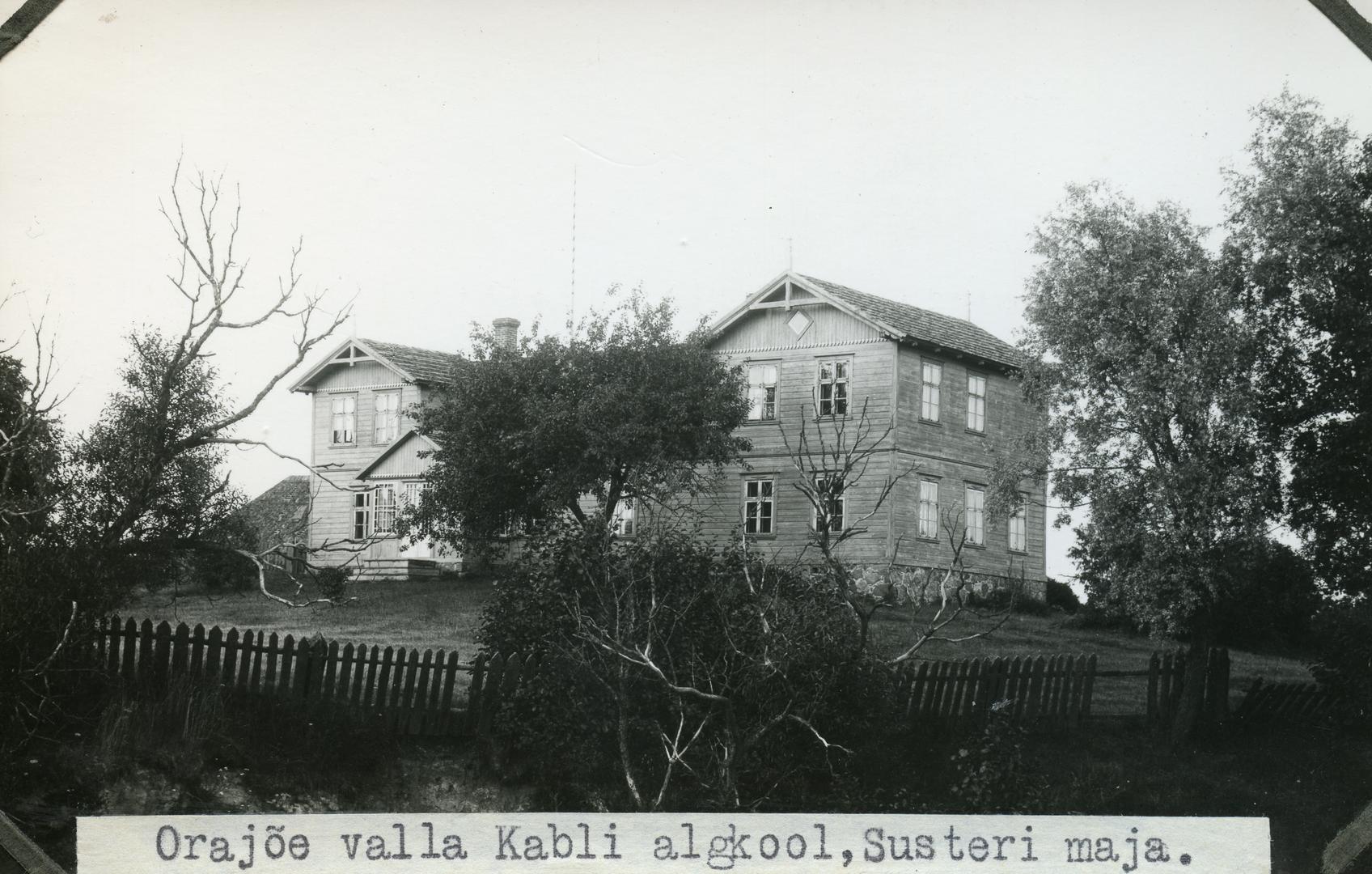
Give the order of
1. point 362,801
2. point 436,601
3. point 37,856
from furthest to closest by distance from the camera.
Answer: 1. point 436,601
2. point 362,801
3. point 37,856

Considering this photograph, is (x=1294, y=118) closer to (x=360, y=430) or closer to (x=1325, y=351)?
(x=1325, y=351)

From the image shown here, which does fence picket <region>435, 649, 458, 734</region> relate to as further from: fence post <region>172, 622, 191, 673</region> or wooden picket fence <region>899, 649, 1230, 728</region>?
wooden picket fence <region>899, 649, 1230, 728</region>

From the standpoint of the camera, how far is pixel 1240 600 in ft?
16.8

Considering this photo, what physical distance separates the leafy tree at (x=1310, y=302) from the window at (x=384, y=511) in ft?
12.6

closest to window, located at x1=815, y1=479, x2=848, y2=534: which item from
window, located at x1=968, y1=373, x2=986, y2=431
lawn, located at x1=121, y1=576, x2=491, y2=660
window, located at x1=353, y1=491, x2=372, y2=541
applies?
window, located at x1=968, y1=373, x2=986, y2=431

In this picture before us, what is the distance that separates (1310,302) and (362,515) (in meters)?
4.27

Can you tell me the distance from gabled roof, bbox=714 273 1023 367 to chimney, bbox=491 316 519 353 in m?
0.87

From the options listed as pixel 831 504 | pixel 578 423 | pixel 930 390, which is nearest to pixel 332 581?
pixel 578 423

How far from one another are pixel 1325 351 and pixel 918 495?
2039 millimetres

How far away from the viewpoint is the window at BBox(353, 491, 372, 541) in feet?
14.9

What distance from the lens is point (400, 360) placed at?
4836 mm

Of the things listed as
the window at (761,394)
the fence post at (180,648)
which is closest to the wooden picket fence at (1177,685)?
the window at (761,394)

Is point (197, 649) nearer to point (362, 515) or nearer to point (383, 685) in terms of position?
point (383, 685)

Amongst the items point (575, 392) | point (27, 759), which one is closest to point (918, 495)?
point (575, 392)
